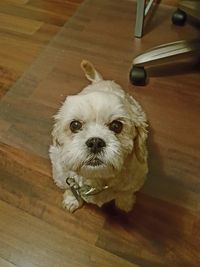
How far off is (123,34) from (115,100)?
88 cm

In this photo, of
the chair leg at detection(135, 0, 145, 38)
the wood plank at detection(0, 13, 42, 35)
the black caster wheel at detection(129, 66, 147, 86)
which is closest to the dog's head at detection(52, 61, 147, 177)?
the black caster wheel at detection(129, 66, 147, 86)

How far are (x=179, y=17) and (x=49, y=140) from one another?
0.85 meters

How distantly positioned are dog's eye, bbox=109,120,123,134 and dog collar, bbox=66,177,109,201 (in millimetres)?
188

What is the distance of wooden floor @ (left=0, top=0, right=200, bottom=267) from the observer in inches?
41.8

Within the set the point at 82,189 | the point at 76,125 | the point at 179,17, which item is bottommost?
the point at 82,189

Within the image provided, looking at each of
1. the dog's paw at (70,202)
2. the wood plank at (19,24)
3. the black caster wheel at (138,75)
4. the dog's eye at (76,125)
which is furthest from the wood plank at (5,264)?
the wood plank at (19,24)

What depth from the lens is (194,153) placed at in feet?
4.15

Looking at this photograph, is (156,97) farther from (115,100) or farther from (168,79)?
(115,100)

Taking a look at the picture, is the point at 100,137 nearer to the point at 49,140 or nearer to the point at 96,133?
the point at 96,133

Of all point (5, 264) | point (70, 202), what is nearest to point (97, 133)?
point (70, 202)

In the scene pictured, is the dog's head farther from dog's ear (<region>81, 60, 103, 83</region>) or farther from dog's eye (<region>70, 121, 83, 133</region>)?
dog's ear (<region>81, 60, 103, 83</region>)

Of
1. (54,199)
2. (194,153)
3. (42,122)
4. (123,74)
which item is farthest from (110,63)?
(54,199)

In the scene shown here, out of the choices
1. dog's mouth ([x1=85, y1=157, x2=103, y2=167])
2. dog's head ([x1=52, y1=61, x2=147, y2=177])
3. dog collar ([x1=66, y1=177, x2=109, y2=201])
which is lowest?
dog collar ([x1=66, y1=177, x2=109, y2=201])

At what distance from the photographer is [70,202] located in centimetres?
111
